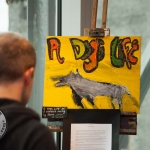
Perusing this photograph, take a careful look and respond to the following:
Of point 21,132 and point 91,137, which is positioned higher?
point 21,132

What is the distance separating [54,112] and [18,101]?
63 cm

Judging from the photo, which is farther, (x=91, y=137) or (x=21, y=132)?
(x=91, y=137)

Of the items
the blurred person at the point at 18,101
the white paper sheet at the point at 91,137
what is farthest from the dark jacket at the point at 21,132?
the white paper sheet at the point at 91,137

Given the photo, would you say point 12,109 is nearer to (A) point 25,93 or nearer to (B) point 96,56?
(A) point 25,93

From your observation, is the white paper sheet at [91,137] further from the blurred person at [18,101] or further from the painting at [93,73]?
the blurred person at [18,101]

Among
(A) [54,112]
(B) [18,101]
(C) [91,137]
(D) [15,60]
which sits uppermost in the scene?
(D) [15,60]

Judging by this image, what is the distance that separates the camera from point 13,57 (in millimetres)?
1115

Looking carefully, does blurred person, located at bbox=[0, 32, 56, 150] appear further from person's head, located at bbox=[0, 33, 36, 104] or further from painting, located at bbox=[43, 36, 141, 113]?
painting, located at bbox=[43, 36, 141, 113]

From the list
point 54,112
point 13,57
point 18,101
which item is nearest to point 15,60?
point 13,57

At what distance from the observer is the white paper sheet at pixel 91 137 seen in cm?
167

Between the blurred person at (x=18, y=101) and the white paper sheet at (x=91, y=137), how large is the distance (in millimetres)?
554

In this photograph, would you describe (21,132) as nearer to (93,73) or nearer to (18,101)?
(18,101)

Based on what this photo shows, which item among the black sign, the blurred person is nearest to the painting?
the black sign

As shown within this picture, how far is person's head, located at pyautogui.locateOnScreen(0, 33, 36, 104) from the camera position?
1110mm
